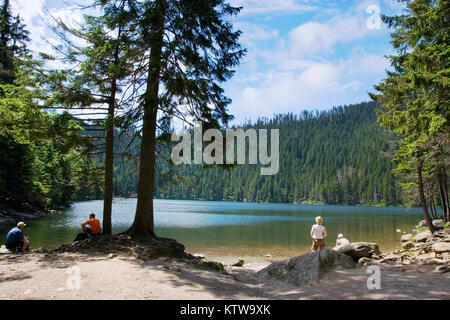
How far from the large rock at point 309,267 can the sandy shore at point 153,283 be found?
256mm

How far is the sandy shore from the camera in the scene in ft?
16.7

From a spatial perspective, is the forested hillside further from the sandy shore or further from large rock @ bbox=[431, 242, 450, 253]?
the sandy shore

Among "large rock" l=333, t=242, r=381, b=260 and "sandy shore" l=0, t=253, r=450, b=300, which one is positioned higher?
"sandy shore" l=0, t=253, r=450, b=300

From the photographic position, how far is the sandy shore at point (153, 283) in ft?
16.7

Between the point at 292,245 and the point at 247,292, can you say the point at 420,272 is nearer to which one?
the point at 247,292

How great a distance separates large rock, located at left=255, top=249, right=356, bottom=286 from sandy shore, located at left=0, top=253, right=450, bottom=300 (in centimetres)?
26

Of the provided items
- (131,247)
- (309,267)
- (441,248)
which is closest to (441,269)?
(309,267)

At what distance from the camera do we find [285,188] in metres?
162
